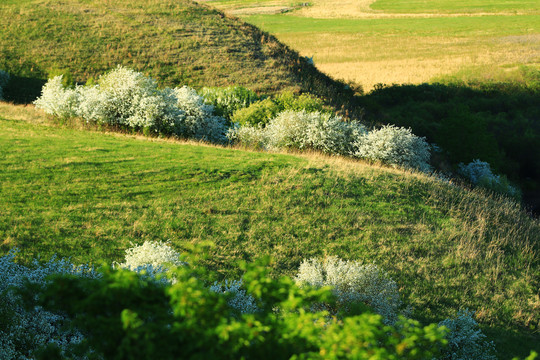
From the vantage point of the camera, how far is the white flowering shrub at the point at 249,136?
1127 inches

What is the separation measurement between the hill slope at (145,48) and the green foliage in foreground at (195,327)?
3481 cm

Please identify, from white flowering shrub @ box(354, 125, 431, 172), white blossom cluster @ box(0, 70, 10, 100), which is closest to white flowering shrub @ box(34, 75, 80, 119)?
white blossom cluster @ box(0, 70, 10, 100)

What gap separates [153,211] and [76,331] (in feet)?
26.1

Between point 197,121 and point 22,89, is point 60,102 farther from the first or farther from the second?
point 22,89

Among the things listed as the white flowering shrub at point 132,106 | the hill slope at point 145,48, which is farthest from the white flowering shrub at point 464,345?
the hill slope at point 145,48

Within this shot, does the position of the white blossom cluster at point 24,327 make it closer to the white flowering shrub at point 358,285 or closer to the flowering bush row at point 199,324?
the flowering bush row at point 199,324

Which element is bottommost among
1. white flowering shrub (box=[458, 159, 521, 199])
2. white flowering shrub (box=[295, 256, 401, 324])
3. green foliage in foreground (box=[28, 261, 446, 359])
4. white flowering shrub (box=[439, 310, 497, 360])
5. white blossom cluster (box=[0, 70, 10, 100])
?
white flowering shrub (box=[458, 159, 521, 199])

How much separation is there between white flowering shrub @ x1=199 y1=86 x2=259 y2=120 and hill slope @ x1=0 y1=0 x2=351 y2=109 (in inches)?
169

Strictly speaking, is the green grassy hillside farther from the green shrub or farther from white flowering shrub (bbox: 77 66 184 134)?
the green shrub

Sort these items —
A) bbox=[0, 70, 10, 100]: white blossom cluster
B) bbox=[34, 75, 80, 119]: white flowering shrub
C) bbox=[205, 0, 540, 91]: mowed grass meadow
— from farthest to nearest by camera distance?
1. bbox=[205, 0, 540, 91]: mowed grass meadow
2. bbox=[0, 70, 10, 100]: white blossom cluster
3. bbox=[34, 75, 80, 119]: white flowering shrub

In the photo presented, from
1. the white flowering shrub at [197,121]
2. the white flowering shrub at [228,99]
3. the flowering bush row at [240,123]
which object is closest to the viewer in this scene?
the flowering bush row at [240,123]

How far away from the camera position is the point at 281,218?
55.7 feet

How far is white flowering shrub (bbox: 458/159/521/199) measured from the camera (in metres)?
29.7

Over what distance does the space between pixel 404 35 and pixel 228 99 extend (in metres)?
78.7
